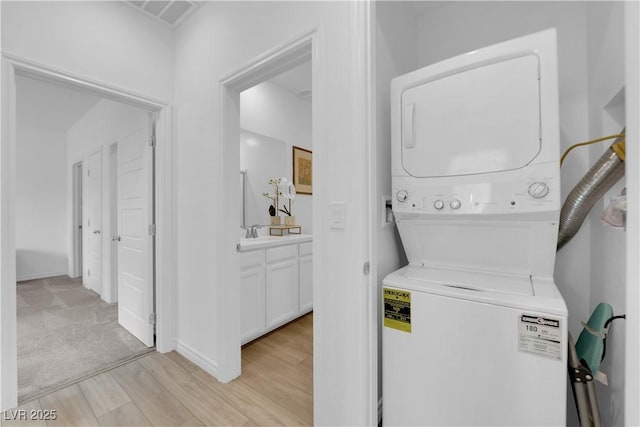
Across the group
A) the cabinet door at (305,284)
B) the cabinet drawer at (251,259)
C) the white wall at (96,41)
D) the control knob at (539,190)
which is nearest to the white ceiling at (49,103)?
the white wall at (96,41)

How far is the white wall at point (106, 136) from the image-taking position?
8.96 ft

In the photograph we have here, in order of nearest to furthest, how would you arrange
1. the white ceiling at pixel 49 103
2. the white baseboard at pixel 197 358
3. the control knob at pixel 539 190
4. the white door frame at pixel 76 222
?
1. the control knob at pixel 539 190
2. the white baseboard at pixel 197 358
3. the white ceiling at pixel 49 103
4. the white door frame at pixel 76 222

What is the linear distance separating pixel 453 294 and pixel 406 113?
2.69 ft

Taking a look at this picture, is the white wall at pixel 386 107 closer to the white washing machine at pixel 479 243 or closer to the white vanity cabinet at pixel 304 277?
the white washing machine at pixel 479 243

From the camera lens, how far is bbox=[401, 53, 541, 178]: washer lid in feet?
3.44

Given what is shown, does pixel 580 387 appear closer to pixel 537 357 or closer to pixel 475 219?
pixel 537 357

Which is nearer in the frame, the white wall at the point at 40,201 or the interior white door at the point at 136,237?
the interior white door at the point at 136,237

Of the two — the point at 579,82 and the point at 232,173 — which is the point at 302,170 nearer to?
the point at 232,173

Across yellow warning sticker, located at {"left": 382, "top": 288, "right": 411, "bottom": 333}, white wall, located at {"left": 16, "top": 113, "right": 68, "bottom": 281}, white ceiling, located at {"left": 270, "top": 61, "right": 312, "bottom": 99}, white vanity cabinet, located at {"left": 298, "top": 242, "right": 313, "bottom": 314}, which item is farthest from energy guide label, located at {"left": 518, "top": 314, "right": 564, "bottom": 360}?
white wall, located at {"left": 16, "top": 113, "right": 68, "bottom": 281}

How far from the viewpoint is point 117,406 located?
162 centimetres

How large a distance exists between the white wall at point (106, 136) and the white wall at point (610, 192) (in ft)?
9.19

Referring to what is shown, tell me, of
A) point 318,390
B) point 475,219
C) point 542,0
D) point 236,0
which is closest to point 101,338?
point 318,390

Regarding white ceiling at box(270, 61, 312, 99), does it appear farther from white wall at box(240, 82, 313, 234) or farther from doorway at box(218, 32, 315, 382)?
doorway at box(218, 32, 315, 382)

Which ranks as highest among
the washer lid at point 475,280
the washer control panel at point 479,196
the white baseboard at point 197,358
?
the washer control panel at point 479,196
